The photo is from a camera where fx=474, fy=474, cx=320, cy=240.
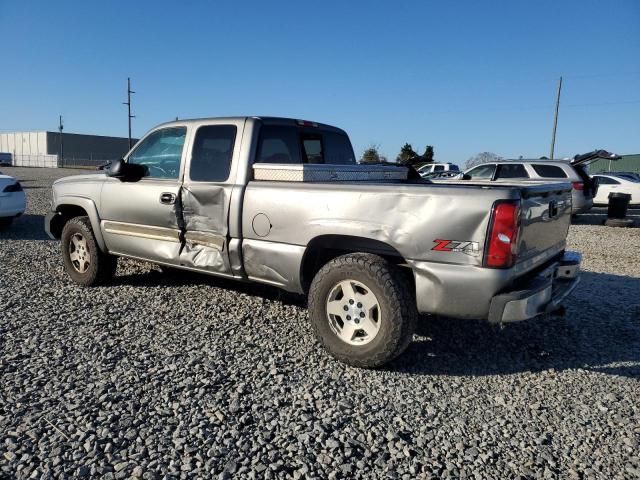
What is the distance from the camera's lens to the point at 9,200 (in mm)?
9312

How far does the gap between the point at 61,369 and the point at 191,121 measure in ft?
8.58

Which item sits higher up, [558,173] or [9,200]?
[558,173]

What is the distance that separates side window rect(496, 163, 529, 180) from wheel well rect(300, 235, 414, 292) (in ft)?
33.2

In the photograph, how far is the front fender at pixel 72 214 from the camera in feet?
17.7

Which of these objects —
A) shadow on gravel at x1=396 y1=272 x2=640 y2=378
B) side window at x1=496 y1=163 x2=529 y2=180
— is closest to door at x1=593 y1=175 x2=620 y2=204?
side window at x1=496 y1=163 x2=529 y2=180

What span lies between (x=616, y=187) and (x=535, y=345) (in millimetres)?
16772

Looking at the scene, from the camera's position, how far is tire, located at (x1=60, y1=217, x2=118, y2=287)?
17.9 ft

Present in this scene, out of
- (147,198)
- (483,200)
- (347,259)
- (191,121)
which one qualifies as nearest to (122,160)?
(147,198)

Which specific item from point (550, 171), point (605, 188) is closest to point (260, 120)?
point (550, 171)

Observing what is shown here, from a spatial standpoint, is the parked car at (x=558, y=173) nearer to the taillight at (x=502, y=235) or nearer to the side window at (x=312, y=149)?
the side window at (x=312, y=149)

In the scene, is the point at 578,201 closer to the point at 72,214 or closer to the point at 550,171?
the point at 550,171

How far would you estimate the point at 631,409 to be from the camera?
312 cm

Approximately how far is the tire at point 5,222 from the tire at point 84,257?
4.79 meters

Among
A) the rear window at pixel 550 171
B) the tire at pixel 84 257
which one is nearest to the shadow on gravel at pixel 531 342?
the tire at pixel 84 257
